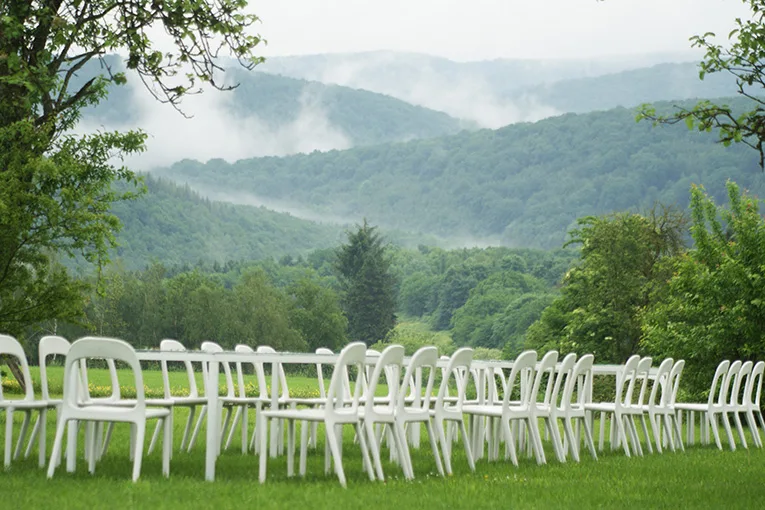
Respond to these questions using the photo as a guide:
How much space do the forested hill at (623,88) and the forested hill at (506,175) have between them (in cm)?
6282

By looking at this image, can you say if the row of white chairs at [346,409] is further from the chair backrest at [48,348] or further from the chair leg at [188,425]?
the chair leg at [188,425]

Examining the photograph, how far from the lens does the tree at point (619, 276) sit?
32750mm

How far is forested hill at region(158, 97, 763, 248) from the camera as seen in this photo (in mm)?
103312

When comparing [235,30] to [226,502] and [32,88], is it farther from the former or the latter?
[226,502]

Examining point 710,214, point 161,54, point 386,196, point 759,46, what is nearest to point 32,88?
point 161,54

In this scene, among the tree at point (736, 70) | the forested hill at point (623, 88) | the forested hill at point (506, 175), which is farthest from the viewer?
the forested hill at point (623, 88)

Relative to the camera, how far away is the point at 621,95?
625 feet

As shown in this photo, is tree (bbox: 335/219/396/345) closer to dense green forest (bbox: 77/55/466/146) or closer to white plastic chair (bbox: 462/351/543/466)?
white plastic chair (bbox: 462/351/543/466)

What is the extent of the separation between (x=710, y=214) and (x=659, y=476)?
13.7 meters

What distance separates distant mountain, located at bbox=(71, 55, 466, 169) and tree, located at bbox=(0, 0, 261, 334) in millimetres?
139468

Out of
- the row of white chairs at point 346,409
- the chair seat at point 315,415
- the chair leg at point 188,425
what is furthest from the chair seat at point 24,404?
the chair seat at point 315,415

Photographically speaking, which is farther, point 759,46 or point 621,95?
point 621,95

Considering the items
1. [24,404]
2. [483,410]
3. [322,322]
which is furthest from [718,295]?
[322,322]

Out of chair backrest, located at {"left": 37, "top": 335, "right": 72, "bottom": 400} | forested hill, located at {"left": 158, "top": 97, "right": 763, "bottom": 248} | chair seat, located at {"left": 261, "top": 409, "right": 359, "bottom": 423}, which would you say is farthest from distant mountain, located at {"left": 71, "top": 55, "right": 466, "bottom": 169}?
chair seat, located at {"left": 261, "top": 409, "right": 359, "bottom": 423}
